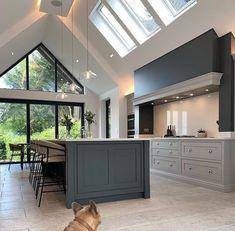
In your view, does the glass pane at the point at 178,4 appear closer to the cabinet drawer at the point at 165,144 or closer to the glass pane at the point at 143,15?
the glass pane at the point at 143,15

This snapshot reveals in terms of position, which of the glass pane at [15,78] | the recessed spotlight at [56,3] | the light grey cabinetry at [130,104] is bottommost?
the light grey cabinetry at [130,104]

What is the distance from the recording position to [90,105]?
998 cm

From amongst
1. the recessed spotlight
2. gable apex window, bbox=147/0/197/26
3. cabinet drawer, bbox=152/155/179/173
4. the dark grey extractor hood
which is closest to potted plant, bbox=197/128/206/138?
cabinet drawer, bbox=152/155/179/173

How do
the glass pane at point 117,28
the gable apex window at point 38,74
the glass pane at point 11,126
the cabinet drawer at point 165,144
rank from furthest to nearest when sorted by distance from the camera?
1. the gable apex window at point 38,74
2. the glass pane at point 11,126
3. the glass pane at point 117,28
4. the cabinet drawer at point 165,144

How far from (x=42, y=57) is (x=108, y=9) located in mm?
4287

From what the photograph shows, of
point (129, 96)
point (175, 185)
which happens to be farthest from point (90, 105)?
point (175, 185)

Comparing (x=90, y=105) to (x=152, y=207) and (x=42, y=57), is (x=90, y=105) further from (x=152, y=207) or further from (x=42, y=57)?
(x=152, y=207)

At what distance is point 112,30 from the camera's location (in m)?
6.99

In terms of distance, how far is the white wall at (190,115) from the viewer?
523cm

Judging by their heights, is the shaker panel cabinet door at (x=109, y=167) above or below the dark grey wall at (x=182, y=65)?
below

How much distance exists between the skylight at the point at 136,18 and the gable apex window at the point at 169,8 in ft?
1.29

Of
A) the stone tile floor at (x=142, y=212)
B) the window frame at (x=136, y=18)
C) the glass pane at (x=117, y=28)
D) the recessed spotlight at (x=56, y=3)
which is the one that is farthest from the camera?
the glass pane at (x=117, y=28)

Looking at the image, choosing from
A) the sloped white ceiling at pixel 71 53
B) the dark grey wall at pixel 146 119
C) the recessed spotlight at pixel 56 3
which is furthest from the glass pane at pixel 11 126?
the dark grey wall at pixel 146 119

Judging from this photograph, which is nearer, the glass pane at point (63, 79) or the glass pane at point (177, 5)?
the glass pane at point (177, 5)
